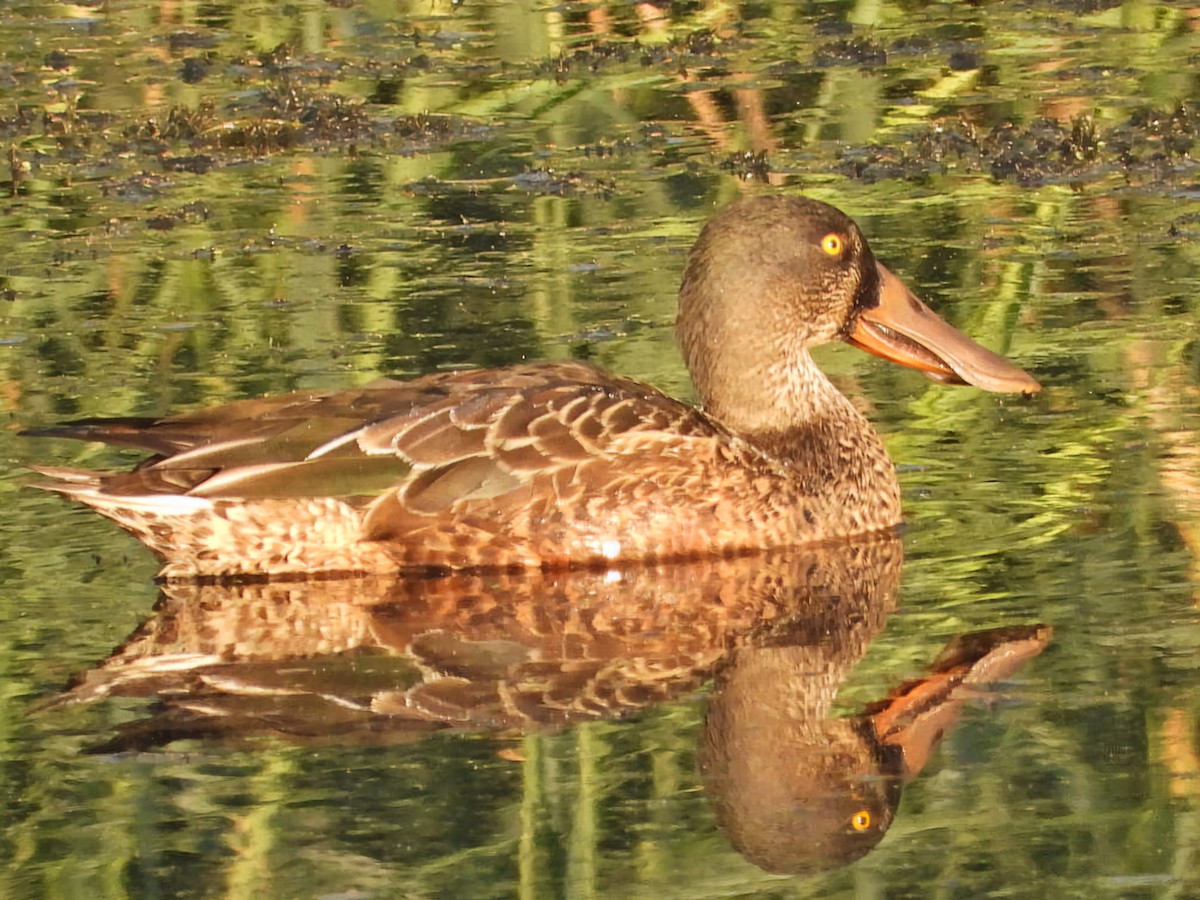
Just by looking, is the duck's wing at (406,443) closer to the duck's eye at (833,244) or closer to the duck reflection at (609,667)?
the duck reflection at (609,667)

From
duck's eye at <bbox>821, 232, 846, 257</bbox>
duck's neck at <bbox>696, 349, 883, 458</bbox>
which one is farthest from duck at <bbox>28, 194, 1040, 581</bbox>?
duck's eye at <bbox>821, 232, 846, 257</bbox>

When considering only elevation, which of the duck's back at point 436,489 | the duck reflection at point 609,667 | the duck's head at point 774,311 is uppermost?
the duck's head at point 774,311

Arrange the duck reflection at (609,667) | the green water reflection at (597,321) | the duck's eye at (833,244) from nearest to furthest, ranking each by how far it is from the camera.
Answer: the green water reflection at (597,321), the duck reflection at (609,667), the duck's eye at (833,244)

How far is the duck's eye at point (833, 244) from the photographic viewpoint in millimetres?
8703

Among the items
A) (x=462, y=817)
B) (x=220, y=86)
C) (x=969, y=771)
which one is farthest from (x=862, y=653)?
(x=220, y=86)

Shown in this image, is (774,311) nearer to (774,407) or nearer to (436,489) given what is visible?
(774,407)

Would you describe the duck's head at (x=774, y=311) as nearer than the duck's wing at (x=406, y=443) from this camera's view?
No

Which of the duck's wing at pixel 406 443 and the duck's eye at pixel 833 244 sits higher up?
the duck's eye at pixel 833 244

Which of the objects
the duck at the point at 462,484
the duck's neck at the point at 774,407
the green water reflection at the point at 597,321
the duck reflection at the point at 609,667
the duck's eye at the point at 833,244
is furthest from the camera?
the duck's eye at the point at 833,244

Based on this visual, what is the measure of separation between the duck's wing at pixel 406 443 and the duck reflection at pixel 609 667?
0.29m

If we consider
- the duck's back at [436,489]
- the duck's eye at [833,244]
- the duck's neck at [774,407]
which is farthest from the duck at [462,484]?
the duck's eye at [833,244]

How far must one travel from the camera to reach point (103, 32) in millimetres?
15453

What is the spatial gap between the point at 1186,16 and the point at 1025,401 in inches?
230

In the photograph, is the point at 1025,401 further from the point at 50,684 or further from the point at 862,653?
the point at 50,684
